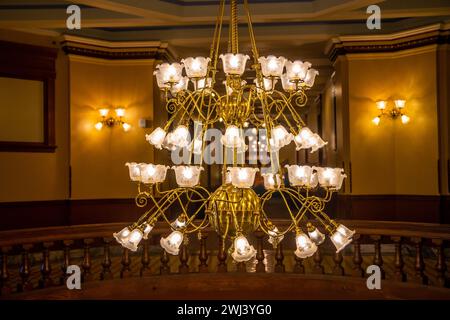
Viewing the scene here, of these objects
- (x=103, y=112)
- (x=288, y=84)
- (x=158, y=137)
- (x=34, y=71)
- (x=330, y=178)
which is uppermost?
(x=34, y=71)

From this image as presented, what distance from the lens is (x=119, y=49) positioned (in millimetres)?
7918

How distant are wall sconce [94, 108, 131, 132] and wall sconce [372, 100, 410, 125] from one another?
4349 millimetres

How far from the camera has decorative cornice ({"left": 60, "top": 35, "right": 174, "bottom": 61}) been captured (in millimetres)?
7594

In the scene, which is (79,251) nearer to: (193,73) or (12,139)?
(12,139)

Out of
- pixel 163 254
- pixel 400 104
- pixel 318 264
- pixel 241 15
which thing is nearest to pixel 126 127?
pixel 241 15

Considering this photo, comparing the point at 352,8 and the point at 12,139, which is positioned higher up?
the point at 352,8

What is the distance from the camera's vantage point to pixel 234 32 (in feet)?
9.00

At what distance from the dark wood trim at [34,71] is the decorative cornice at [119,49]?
39 cm

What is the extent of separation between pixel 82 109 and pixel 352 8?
15.2 ft

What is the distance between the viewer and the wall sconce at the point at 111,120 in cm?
782

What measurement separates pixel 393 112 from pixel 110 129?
16.1ft

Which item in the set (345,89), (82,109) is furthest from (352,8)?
(82,109)

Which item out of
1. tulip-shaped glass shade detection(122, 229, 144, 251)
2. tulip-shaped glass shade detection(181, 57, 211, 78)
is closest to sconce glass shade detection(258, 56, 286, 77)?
tulip-shaped glass shade detection(181, 57, 211, 78)

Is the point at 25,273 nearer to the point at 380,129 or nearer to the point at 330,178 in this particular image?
the point at 330,178
